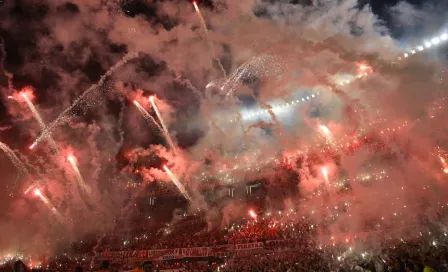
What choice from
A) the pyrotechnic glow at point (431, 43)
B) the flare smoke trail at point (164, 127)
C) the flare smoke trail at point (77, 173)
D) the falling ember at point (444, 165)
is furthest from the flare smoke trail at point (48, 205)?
the pyrotechnic glow at point (431, 43)

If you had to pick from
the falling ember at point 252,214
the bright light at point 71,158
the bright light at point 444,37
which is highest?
the bright light at point 444,37

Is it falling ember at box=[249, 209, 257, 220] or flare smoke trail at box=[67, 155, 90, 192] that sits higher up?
flare smoke trail at box=[67, 155, 90, 192]

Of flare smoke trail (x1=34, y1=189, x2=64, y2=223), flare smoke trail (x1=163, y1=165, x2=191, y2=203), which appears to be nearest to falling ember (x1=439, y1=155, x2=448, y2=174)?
flare smoke trail (x1=163, y1=165, x2=191, y2=203)

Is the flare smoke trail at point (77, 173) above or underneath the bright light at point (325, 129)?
underneath

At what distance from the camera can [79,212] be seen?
70.5ft

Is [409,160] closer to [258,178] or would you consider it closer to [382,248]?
[382,248]

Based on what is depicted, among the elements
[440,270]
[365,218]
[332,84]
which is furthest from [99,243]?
[332,84]

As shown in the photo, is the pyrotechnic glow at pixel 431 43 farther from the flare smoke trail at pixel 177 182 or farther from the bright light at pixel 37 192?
the bright light at pixel 37 192

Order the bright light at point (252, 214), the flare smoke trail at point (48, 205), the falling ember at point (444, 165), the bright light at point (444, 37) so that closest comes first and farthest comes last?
the falling ember at point (444, 165), the bright light at point (444, 37), the bright light at point (252, 214), the flare smoke trail at point (48, 205)

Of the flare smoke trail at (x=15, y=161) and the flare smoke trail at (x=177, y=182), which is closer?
the flare smoke trail at (x=15, y=161)

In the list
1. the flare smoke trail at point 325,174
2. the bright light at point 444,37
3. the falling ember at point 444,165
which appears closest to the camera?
the falling ember at point 444,165

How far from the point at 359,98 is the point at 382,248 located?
15.4 m

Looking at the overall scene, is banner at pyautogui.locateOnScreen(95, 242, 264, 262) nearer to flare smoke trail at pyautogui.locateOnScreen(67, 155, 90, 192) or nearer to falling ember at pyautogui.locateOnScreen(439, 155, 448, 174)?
flare smoke trail at pyautogui.locateOnScreen(67, 155, 90, 192)

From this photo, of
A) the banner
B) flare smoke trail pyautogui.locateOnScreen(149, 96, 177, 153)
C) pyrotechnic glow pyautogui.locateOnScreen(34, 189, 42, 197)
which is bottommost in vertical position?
the banner
